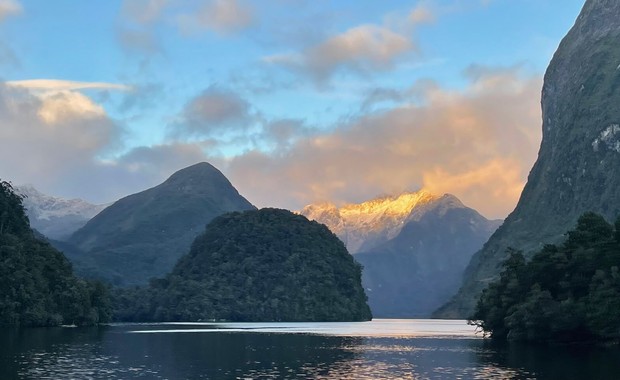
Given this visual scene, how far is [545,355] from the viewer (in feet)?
391

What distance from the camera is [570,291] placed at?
480 feet

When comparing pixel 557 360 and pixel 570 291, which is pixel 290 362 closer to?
pixel 557 360

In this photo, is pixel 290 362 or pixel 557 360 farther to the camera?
pixel 557 360

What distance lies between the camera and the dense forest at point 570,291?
429ft

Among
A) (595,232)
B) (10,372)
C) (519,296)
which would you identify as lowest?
(10,372)

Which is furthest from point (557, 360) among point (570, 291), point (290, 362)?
point (570, 291)

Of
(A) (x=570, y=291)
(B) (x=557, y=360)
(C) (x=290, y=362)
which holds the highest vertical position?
(A) (x=570, y=291)

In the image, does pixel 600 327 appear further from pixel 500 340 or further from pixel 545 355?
pixel 500 340

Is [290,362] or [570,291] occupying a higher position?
[570,291]

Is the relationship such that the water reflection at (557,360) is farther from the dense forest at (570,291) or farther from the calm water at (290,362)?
the dense forest at (570,291)

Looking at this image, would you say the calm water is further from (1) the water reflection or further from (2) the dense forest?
(2) the dense forest

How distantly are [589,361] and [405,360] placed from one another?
2549cm

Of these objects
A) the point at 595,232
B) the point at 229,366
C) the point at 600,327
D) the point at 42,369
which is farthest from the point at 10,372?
the point at 595,232

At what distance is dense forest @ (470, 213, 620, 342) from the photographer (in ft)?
429
